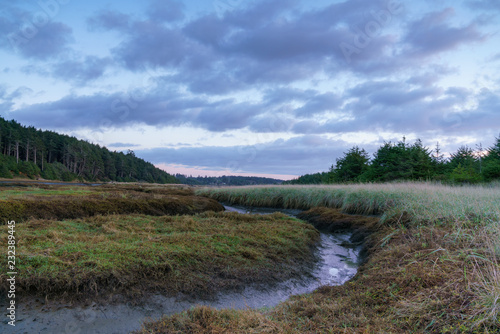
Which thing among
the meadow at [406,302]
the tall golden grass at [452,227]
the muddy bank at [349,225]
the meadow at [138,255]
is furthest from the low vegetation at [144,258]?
the tall golden grass at [452,227]

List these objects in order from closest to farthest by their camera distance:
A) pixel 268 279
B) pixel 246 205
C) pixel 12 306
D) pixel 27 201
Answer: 1. pixel 12 306
2. pixel 268 279
3. pixel 27 201
4. pixel 246 205

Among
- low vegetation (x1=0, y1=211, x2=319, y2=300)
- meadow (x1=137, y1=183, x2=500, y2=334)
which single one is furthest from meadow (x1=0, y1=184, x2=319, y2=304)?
meadow (x1=137, y1=183, x2=500, y2=334)

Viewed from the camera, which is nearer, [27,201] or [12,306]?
[12,306]

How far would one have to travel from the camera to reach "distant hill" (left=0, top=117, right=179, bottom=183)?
2125 inches

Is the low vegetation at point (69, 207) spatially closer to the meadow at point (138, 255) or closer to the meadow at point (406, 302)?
the meadow at point (138, 255)

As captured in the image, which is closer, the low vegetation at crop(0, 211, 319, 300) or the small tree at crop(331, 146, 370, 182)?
the low vegetation at crop(0, 211, 319, 300)

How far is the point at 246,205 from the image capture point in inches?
862

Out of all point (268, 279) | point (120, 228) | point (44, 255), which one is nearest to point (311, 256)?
point (268, 279)

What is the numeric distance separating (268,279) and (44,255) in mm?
4139

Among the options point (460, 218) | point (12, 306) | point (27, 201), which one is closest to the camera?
point (12, 306)

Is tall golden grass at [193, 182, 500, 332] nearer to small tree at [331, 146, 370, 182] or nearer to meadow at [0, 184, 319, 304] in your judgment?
meadow at [0, 184, 319, 304]

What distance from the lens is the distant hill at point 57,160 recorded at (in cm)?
5397

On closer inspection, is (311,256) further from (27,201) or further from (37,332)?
(27,201)

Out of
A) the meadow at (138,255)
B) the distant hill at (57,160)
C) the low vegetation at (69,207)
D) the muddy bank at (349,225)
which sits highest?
the distant hill at (57,160)
